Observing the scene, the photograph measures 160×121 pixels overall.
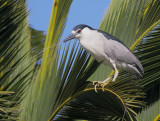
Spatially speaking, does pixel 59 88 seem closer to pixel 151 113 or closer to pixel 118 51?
pixel 118 51

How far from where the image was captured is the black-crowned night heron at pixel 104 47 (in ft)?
15.4

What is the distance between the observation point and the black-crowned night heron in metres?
4.69

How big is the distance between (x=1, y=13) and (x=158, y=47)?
2.74 metres

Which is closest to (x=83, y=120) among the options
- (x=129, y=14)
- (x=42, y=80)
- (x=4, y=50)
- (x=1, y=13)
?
(x=42, y=80)

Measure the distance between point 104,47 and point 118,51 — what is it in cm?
35

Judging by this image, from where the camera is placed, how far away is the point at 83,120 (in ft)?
14.3

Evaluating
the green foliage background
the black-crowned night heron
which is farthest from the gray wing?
the green foliage background

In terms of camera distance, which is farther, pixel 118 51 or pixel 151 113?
pixel 151 113

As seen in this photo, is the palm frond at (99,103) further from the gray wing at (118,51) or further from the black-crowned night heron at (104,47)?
the gray wing at (118,51)

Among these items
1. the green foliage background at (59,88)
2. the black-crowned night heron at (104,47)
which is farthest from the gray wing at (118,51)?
the green foliage background at (59,88)

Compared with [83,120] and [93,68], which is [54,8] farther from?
[83,120]

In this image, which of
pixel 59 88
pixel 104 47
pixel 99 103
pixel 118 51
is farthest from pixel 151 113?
pixel 59 88

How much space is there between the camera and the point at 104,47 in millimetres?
4781

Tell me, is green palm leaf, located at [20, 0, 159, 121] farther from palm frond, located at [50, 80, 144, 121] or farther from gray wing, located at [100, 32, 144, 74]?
gray wing, located at [100, 32, 144, 74]
